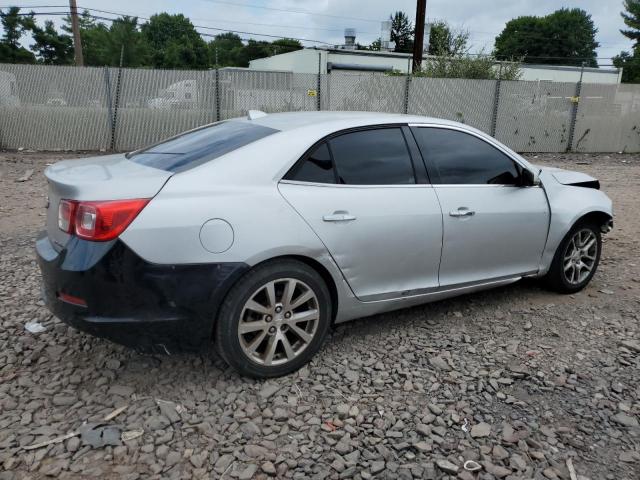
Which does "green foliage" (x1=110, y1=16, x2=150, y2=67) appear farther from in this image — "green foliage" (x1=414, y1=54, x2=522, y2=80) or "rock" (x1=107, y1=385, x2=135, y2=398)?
"rock" (x1=107, y1=385, x2=135, y2=398)

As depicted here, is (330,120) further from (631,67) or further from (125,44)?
(631,67)

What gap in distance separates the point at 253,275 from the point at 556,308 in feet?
8.83

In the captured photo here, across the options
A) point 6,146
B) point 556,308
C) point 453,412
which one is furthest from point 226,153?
point 6,146

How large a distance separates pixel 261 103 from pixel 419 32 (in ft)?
23.8

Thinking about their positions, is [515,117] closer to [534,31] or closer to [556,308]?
[556,308]

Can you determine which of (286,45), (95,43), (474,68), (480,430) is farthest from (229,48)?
(480,430)

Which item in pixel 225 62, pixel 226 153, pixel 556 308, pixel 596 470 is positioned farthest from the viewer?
pixel 225 62

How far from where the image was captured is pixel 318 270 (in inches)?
127

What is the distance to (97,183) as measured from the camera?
2.83 meters

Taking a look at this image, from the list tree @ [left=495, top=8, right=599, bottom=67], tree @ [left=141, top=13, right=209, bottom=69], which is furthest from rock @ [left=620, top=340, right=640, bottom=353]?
tree @ [left=495, top=8, right=599, bottom=67]

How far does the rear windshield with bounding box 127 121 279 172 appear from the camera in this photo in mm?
3160

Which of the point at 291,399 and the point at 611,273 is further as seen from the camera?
the point at 611,273

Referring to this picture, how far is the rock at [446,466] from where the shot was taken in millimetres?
2516

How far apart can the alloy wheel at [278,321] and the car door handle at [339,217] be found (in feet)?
1.32
